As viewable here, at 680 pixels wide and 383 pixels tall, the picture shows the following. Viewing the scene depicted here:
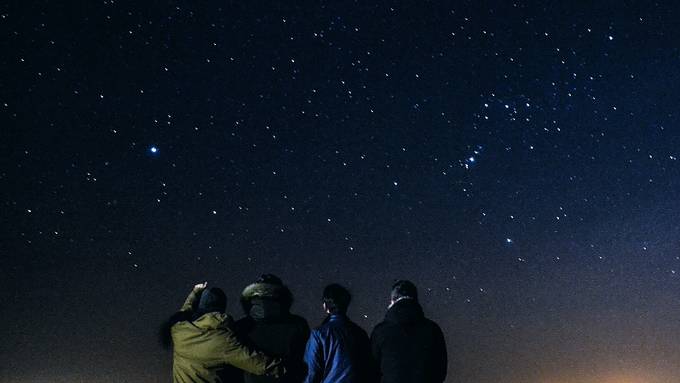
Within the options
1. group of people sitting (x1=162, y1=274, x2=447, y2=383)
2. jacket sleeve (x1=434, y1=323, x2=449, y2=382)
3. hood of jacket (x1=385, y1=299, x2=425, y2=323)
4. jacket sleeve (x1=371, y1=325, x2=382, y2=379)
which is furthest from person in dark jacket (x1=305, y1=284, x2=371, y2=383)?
jacket sleeve (x1=434, y1=323, x2=449, y2=382)

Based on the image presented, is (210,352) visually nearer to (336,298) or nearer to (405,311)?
(336,298)

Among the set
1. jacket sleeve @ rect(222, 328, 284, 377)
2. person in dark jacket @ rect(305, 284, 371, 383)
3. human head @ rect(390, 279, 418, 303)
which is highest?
human head @ rect(390, 279, 418, 303)

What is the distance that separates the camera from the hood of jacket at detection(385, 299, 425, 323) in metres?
3.70

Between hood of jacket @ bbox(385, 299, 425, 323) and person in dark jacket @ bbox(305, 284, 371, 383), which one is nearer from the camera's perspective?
person in dark jacket @ bbox(305, 284, 371, 383)

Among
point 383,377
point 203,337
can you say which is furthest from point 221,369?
point 383,377

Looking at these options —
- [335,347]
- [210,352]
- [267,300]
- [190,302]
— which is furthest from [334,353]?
[190,302]

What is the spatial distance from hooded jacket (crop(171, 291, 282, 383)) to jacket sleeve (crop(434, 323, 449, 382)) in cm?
106

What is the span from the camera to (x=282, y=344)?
3.44 metres

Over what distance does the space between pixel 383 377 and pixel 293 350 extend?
0.68 meters

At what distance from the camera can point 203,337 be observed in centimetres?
339

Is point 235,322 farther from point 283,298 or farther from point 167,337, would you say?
point 167,337

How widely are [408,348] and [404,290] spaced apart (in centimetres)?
38

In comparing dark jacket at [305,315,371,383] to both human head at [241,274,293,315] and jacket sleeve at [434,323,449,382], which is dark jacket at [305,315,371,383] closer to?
human head at [241,274,293,315]

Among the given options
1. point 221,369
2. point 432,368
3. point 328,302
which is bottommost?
point 221,369
